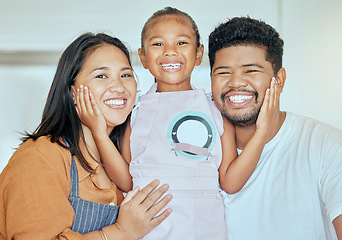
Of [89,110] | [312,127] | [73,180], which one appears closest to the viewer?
[73,180]

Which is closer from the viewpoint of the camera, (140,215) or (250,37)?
(140,215)

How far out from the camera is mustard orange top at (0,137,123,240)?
1354mm

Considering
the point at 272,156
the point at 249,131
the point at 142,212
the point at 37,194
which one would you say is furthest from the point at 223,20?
the point at 37,194

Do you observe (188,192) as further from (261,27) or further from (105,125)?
(261,27)

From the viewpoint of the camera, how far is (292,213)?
1679mm

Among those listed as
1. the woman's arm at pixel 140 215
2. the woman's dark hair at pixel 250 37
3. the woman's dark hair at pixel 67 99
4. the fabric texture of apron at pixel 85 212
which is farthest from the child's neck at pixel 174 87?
the fabric texture of apron at pixel 85 212

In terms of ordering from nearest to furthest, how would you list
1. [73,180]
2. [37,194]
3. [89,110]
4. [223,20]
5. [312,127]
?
[37,194] < [73,180] < [89,110] < [312,127] < [223,20]

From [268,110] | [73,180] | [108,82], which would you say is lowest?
[73,180]

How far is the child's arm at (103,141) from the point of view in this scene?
5.51 ft

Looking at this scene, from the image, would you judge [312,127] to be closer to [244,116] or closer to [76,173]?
[244,116]

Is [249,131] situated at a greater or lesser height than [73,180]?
greater

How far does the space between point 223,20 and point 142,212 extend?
1902 millimetres

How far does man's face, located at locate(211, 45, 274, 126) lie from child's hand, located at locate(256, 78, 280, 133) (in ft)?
0.15

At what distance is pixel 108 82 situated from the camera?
1719 mm
